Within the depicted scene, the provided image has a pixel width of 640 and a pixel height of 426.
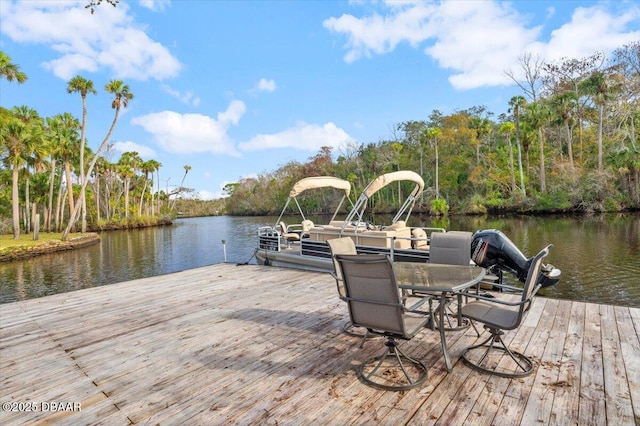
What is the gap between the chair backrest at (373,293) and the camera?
8.19ft

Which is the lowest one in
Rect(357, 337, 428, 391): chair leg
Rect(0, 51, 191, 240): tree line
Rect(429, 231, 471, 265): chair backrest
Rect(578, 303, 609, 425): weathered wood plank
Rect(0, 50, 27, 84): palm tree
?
Rect(578, 303, 609, 425): weathered wood plank

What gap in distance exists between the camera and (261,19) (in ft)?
39.8

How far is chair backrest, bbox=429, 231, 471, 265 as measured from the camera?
4.38 meters

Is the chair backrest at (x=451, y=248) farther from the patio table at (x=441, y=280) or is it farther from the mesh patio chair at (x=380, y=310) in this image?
the mesh patio chair at (x=380, y=310)

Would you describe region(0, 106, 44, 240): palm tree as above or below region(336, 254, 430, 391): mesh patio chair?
above

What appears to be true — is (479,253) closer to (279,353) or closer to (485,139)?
(279,353)

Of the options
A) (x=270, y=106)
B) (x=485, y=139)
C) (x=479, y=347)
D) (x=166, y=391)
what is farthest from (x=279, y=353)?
(x=485, y=139)

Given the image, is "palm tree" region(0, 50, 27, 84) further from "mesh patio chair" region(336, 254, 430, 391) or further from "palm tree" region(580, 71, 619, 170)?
"palm tree" region(580, 71, 619, 170)

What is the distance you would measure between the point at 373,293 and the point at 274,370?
3.65 ft

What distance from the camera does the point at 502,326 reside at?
2.64 metres

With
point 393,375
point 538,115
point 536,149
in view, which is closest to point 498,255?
point 393,375

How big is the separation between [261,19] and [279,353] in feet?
39.2

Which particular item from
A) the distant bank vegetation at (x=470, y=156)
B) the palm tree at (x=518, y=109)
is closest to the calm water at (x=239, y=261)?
the distant bank vegetation at (x=470, y=156)

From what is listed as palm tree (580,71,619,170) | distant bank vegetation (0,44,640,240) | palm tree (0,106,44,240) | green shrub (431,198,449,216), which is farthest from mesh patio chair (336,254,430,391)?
green shrub (431,198,449,216)
